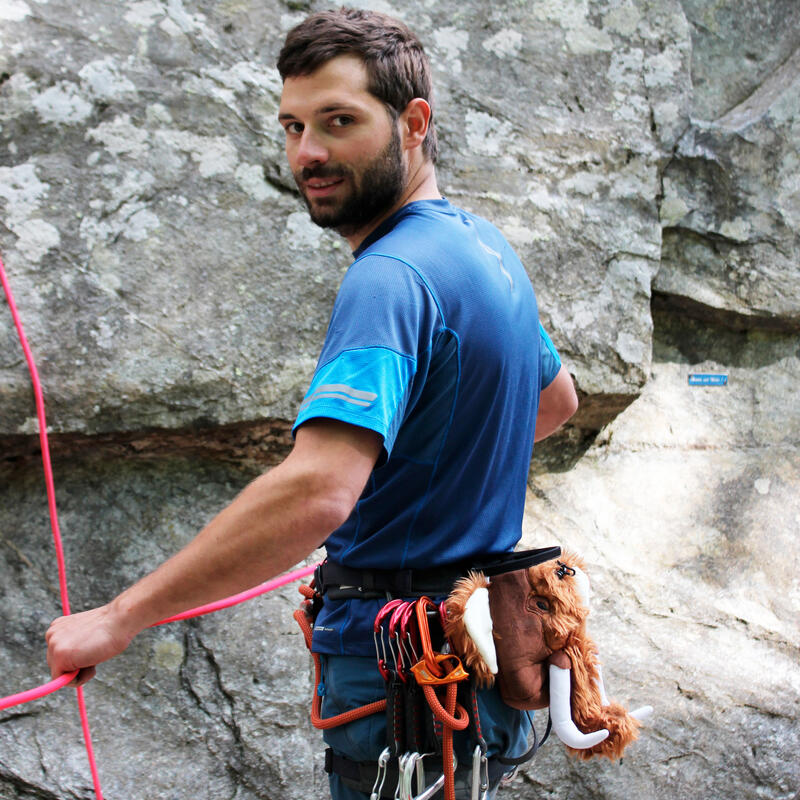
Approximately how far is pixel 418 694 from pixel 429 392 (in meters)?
0.51

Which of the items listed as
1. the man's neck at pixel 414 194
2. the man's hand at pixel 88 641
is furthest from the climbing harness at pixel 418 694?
the man's neck at pixel 414 194

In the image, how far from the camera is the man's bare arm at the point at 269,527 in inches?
44.6

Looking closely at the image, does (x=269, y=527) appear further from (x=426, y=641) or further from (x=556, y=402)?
(x=556, y=402)

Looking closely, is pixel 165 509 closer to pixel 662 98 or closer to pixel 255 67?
pixel 255 67

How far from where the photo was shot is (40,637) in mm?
2502

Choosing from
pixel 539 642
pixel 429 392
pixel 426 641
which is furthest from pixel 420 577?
pixel 429 392

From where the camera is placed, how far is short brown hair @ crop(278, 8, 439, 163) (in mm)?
1430

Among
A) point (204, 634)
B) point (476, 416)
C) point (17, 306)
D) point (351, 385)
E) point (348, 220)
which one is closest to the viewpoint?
point (351, 385)

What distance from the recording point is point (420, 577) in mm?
1428

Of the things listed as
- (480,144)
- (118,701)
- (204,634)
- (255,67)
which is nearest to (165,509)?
(204,634)

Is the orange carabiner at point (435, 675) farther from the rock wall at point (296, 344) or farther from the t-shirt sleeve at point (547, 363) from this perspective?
the rock wall at point (296, 344)

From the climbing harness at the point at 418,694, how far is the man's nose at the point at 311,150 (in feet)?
2.39

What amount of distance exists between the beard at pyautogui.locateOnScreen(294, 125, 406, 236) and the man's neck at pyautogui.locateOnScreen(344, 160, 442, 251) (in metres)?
0.02

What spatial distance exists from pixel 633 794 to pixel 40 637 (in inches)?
74.0
